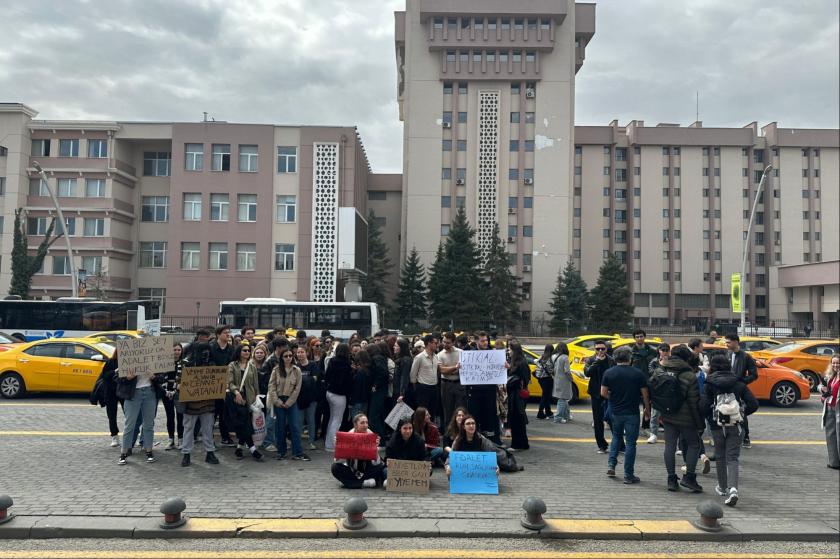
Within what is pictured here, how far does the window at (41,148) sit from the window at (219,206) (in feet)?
43.3

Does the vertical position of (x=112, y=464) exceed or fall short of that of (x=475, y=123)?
it falls short

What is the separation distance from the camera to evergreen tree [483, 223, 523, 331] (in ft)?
166

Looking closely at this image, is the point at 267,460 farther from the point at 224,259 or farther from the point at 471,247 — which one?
the point at 471,247

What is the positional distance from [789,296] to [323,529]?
66564 mm

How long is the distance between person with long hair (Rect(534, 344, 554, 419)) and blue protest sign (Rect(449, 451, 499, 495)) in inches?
188

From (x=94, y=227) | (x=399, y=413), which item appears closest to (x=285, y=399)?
(x=399, y=413)

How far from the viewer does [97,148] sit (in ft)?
141

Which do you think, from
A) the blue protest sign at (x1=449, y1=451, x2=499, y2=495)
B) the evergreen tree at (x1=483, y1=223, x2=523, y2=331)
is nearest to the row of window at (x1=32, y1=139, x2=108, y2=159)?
the evergreen tree at (x1=483, y1=223, x2=523, y2=331)

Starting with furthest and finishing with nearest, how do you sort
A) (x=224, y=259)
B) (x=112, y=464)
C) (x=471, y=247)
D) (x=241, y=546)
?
(x=471, y=247)
(x=224, y=259)
(x=112, y=464)
(x=241, y=546)

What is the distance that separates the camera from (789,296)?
58562 millimetres

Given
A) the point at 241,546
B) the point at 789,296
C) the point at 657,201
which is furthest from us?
the point at 657,201

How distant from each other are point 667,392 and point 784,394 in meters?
8.99

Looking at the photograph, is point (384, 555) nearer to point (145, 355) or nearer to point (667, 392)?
point (667, 392)

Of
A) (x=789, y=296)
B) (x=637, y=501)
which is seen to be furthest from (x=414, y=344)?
(x=789, y=296)
